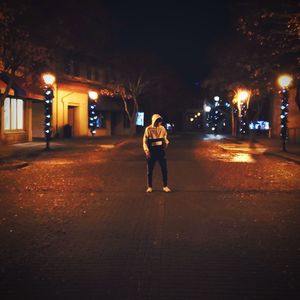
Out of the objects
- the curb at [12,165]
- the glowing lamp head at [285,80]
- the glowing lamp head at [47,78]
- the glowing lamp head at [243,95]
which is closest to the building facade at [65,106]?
the glowing lamp head at [47,78]

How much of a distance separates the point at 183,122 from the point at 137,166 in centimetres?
8154

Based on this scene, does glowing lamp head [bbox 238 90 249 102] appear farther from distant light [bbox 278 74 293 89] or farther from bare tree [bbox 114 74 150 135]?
distant light [bbox 278 74 293 89]

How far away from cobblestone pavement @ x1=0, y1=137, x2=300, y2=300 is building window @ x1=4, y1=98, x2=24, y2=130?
17225 millimetres

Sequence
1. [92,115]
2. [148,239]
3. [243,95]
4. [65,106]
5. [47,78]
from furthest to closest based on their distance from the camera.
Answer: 1. [92,115]
2. [65,106]
3. [243,95]
4. [47,78]
5. [148,239]

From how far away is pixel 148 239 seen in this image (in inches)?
298

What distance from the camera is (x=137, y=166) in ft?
63.1

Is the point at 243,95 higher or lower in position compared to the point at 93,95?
lower

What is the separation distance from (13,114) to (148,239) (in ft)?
87.2

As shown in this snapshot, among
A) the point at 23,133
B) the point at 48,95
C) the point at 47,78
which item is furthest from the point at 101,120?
the point at 47,78

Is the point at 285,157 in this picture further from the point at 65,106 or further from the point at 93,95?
the point at 93,95

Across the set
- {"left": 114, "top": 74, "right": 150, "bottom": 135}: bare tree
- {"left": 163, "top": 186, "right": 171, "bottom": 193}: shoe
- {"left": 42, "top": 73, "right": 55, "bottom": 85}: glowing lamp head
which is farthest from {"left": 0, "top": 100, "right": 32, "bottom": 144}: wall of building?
{"left": 163, "top": 186, "right": 171, "bottom": 193}: shoe

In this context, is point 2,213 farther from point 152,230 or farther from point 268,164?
point 268,164

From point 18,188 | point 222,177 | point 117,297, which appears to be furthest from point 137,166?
point 117,297

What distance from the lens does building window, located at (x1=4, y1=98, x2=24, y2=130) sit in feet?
103
